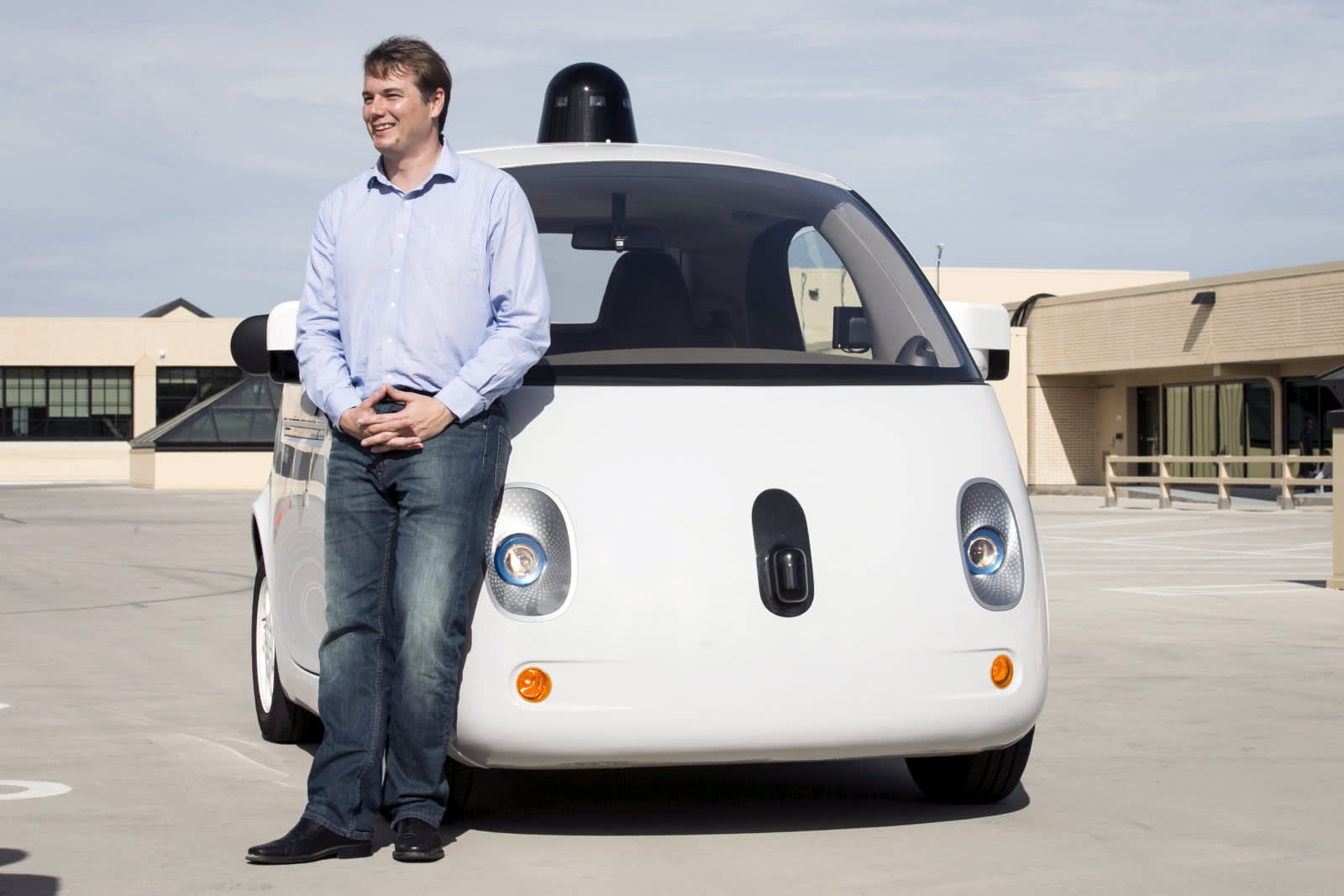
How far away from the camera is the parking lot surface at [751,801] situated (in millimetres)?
4336

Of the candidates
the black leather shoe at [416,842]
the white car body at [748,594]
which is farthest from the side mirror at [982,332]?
the black leather shoe at [416,842]

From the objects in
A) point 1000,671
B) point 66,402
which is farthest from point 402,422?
point 66,402

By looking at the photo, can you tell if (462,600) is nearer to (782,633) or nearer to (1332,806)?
(782,633)

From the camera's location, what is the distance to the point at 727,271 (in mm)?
5648

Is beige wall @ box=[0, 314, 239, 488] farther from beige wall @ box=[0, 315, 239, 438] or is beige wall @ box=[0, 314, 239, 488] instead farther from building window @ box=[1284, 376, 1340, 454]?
building window @ box=[1284, 376, 1340, 454]

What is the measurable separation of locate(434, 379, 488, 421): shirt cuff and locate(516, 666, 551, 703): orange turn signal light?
0.62 meters

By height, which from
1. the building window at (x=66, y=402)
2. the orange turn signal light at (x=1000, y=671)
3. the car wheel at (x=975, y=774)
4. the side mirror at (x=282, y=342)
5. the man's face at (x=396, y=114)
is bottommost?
the car wheel at (x=975, y=774)

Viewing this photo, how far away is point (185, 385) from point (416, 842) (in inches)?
2475

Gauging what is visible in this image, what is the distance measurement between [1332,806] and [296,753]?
130 inches

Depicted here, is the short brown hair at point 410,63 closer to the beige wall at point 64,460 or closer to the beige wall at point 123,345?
the beige wall at point 64,460

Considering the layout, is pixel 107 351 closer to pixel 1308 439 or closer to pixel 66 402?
pixel 66 402

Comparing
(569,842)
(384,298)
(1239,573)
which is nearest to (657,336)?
(384,298)

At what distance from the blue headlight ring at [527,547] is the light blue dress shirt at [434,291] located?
1.10 ft

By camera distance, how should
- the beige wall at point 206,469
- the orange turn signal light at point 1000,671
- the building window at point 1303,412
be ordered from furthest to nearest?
the beige wall at point 206,469 < the building window at point 1303,412 < the orange turn signal light at point 1000,671
